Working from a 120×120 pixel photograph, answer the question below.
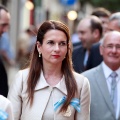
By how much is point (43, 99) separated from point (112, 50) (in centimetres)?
182

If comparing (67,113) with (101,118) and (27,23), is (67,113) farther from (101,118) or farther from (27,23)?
(27,23)

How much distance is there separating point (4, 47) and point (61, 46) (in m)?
8.27

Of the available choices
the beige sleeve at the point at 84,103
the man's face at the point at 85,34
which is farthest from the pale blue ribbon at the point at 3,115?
the man's face at the point at 85,34

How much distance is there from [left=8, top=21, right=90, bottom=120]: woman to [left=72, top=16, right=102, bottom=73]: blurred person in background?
2.44 metres

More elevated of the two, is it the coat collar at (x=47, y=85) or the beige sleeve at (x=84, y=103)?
the coat collar at (x=47, y=85)

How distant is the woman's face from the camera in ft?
20.5

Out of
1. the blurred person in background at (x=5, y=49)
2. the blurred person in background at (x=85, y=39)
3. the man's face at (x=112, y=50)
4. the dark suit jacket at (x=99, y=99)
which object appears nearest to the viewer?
the dark suit jacket at (x=99, y=99)

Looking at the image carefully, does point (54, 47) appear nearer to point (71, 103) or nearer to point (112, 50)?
point (71, 103)

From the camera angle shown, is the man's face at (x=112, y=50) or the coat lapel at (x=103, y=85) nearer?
the coat lapel at (x=103, y=85)

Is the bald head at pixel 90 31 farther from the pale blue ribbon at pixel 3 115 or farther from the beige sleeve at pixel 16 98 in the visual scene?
the pale blue ribbon at pixel 3 115

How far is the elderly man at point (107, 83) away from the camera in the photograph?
7312mm

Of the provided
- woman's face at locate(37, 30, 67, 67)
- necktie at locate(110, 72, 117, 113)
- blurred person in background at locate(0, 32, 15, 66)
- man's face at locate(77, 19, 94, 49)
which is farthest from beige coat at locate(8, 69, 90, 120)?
blurred person in background at locate(0, 32, 15, 66)

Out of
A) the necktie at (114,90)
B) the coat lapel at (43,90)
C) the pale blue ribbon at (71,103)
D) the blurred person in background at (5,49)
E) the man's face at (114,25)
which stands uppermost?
the man's face at (114,25)

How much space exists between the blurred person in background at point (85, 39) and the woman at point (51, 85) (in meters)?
2.44
